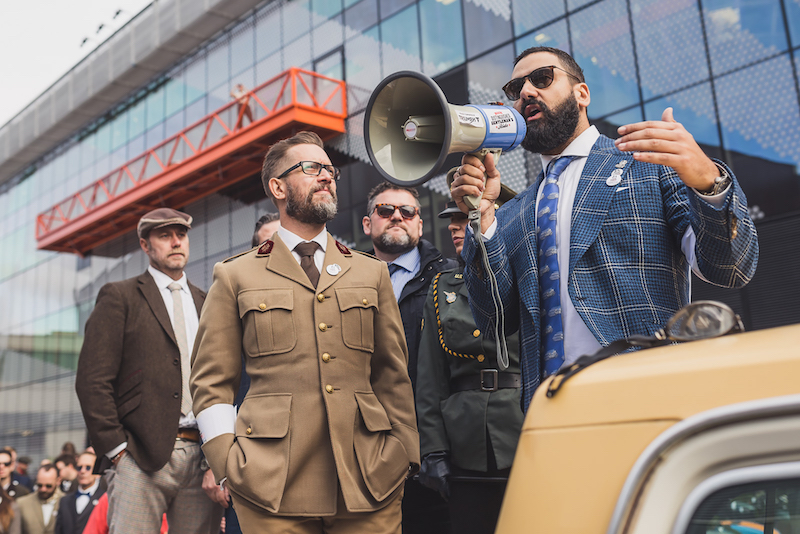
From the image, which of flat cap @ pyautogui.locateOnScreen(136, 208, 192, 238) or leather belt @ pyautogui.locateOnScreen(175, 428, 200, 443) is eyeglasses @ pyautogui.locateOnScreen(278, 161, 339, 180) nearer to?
flat cap @ pyautogui.locateOnScreen(136, 208, 192, 238)

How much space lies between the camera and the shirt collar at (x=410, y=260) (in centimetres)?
407

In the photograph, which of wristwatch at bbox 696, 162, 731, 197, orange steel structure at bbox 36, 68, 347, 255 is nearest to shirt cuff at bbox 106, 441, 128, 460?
wristwatch at bbox 696, 162, 731, 197

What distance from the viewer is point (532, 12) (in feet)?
39.2

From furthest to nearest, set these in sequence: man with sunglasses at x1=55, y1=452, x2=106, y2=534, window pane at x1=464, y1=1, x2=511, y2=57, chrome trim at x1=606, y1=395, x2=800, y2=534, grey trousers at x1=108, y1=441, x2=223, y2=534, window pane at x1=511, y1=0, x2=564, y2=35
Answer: window pane at x1=464, y1=1, x2=511, y2=57
window pane at x1=511, y1=0, x2=564, y2=35
man with sunglasses at x1=55, y1=452, x2=106, y2=534
grey trousers at x1=108, y1=441, x2=223, y2=534
chrome trim at x1=606, y1=395, x2=800, y2=534

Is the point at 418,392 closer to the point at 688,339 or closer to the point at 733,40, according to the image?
the point at 688,339

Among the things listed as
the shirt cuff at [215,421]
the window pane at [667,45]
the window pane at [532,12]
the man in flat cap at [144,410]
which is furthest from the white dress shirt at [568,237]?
the window pane at [532,12]

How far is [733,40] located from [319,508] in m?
9.47

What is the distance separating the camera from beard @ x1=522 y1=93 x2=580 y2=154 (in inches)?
93.7

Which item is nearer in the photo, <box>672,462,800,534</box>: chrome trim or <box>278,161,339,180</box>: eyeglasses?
<box>672,462,800,534</box>: chrome trim

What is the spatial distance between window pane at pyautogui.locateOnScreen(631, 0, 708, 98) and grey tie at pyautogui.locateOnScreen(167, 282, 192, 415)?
843 centimetres

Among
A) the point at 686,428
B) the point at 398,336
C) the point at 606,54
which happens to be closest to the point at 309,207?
the point at 398,336

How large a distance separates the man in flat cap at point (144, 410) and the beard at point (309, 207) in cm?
134

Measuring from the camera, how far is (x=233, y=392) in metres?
2.60

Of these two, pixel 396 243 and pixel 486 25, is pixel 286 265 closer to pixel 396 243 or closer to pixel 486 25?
pixel 396 243
